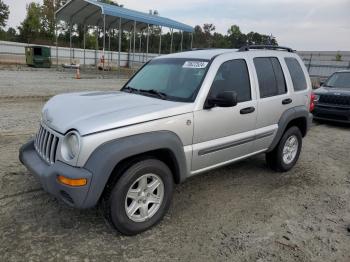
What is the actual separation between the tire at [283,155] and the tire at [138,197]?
7.44ft

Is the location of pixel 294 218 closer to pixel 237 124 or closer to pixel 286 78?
pixel 237 124

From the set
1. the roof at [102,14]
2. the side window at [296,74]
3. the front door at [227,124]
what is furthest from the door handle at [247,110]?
the roof at [102,14]

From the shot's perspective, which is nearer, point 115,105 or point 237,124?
point 115,105

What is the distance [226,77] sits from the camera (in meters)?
4.12

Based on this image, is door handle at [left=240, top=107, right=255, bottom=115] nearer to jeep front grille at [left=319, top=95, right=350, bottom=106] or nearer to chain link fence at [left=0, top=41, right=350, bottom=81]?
jeep front grille at [left=319, top=95, right=350, bottom=106]

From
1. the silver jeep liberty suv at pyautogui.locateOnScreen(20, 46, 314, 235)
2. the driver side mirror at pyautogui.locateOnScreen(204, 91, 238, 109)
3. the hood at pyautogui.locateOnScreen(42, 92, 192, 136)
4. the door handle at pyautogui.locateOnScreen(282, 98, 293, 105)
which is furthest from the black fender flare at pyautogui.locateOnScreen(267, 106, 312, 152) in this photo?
the hood at pyautogui.locateOnScreen(42, 92, 192, 136)

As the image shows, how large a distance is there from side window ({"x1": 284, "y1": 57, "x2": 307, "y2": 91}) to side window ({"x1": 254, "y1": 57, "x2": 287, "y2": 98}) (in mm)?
305

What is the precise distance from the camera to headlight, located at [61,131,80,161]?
2.93 m

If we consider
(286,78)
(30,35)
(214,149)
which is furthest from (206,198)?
(30,35)

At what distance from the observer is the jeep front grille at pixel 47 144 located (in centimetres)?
318

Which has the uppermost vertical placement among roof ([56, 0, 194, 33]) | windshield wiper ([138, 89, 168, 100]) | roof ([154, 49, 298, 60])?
roof ([56, 0, 194, 33])

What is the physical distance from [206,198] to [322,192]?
1.69 m

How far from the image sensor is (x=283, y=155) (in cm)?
525

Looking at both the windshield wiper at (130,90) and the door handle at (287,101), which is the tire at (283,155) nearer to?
the door handle at (287,101)
